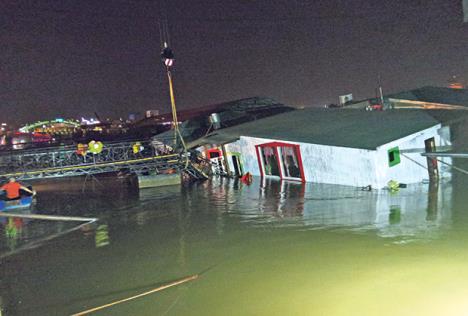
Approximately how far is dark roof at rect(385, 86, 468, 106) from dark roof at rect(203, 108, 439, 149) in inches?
253

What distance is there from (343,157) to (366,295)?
39.6ft

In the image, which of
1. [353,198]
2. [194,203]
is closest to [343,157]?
[353,198]

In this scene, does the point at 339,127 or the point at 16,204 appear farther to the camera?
the point at 339,127

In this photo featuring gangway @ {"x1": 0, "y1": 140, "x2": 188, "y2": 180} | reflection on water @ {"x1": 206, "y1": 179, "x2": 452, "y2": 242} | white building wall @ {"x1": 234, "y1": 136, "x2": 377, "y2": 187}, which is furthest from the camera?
gangway @ {"x1": 0, "y1": 140, "x2": 188, "y2": 180}

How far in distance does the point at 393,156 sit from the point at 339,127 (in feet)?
12.9

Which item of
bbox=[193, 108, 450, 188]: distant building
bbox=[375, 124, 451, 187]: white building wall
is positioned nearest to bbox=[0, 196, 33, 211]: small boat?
bbox=[193, 108, 450, 188]: distant building

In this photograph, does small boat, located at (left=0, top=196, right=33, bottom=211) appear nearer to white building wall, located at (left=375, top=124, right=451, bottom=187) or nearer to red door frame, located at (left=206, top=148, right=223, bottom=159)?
red door frame, located at (left=206, top=148, right=223, bottom=159)

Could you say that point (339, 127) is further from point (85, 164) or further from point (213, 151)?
point (85, 164)

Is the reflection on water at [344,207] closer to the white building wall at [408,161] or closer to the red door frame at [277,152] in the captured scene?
the white building wall at [408,161]

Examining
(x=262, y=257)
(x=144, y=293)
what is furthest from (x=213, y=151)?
(x=144, y=293)

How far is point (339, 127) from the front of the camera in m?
21.3

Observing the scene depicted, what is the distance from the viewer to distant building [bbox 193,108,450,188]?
1794 cm

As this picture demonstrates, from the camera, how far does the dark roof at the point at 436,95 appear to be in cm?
2828

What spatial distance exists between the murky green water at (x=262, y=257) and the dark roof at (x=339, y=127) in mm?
2457
